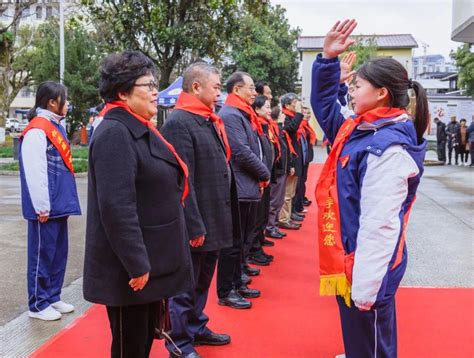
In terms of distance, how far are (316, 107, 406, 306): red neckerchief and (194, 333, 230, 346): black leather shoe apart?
1504 millimetres

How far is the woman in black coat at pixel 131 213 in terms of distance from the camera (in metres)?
2.50

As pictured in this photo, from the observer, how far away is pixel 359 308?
8.19 feet

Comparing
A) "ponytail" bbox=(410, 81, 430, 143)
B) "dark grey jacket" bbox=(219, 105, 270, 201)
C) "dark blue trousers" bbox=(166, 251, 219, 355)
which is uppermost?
"ponytail" bbox=(410, 81, 430, 143)

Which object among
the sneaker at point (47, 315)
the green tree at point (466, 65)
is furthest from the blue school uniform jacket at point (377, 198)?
the green tree at point (466, 65)

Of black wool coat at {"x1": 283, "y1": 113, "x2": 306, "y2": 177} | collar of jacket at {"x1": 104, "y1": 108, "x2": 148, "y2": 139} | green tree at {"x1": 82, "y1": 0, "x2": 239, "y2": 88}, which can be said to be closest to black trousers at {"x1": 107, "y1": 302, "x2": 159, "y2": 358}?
collar of jacket at {"x1": 104, "y1": 108, "x2": 148, "y2": 139}

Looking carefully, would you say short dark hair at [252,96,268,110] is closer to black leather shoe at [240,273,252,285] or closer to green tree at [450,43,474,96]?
black leather shoe at [240,273,252,285]

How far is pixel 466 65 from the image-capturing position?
3111 centimetres

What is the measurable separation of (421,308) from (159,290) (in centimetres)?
289

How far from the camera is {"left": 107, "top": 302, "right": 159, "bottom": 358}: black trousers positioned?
268 cm

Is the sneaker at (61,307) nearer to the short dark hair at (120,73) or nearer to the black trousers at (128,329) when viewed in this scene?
the black trousers at (128,329)

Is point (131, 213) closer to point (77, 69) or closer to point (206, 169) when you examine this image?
point (206, 169)

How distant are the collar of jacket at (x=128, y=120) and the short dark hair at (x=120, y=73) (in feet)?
0.35

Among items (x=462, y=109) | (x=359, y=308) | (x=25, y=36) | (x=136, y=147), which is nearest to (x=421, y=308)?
(x=359, y=308)

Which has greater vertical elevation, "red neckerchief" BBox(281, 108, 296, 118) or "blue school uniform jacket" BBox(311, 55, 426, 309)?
"red neckerchief" BBox(281, 108, 296, 118)
